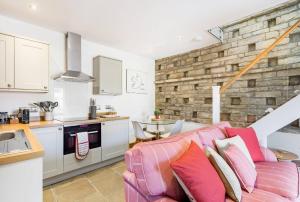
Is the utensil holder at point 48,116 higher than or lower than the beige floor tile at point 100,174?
higher

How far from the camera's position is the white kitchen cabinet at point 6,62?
2316mm

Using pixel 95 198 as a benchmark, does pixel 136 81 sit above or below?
above

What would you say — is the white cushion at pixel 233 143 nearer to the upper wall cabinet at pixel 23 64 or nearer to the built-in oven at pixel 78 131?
the built-in oven at pixel 78 131

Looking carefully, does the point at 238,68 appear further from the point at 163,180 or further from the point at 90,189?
the point at 90,189

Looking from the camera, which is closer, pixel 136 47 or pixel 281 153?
pixel 281 153

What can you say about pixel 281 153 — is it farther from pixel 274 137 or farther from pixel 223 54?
pixel 223 54

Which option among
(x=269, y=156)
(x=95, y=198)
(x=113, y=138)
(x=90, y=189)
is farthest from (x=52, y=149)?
(x=269, y=156)

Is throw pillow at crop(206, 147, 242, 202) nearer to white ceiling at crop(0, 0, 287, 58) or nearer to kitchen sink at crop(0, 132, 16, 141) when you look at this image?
white ceiling at crop(0, 0, 287, 58)

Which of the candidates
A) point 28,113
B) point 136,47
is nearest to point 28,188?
point 28,113

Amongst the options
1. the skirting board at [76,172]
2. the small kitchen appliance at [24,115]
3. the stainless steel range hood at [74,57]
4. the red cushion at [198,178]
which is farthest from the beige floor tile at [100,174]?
the red cushion at [198,178]

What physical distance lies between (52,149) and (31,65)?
134 centimetres

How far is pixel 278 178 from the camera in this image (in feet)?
5.26

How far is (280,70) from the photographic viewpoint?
245cm

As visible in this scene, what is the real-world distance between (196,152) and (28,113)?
8.41ft
